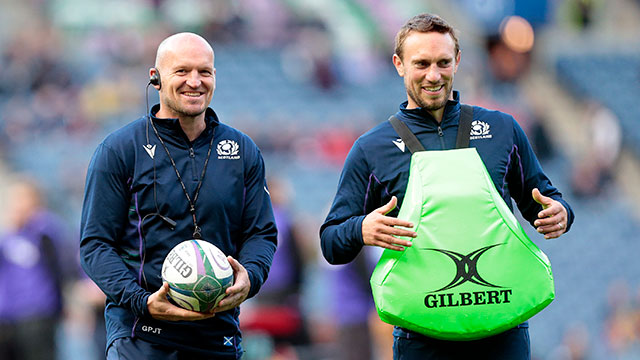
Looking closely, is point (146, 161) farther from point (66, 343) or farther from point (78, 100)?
point (78, 100)

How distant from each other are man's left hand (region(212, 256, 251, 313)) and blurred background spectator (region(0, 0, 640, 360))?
7.40 m

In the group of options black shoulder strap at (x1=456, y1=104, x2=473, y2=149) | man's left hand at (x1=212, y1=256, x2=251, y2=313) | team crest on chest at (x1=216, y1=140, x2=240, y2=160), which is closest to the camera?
man's left hand at (x1=212, y1=256, x2=251, y2=313)

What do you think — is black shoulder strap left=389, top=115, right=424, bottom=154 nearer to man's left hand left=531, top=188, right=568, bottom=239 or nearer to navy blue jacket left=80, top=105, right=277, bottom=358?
man's left hand left=531, top=188, right=568, bottom=239

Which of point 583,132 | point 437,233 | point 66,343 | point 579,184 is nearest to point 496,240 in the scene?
point 437,233

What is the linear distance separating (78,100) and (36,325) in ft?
33.7

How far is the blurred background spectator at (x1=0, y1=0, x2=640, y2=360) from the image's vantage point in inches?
620

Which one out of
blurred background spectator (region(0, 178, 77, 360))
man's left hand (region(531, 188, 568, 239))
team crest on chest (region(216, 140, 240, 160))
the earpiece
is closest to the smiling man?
man's left hand (region(531, 188, 568, 239))

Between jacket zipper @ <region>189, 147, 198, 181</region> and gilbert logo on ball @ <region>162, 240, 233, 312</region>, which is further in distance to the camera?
jacket zipper @ <region>189, 147, 198, 181</region>

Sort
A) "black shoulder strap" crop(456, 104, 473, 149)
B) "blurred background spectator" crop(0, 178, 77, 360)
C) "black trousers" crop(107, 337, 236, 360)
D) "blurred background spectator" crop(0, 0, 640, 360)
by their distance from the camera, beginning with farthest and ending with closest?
"blurred background spectator" crop(0, 0, 640, 360) → "blurred background spectator" crop(0, 178, 77, 360) → "black shoulder strap" crop(456, 104, 473, 149) → "black trousers" crop(107, 337, 236, 360)

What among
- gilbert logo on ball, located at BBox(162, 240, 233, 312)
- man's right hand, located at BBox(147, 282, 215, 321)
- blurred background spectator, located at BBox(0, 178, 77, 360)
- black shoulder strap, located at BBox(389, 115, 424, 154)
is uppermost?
black shoulder strap, located at BBox(389, 115, 424, 154)

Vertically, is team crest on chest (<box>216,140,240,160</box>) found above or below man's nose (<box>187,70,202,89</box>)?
below

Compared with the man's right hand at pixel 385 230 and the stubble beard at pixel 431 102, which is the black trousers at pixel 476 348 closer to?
the man's right hand at pixel 385 230

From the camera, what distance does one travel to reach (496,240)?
4.29 m

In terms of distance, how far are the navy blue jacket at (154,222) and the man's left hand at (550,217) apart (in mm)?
1253
